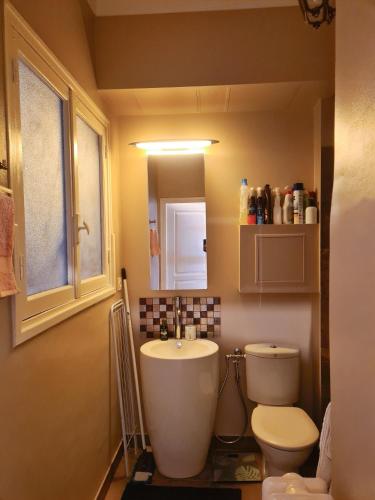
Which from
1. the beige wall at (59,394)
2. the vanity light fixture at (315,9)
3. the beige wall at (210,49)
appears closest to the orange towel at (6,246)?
the beige wall at (59,394)

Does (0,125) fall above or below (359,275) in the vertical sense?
above

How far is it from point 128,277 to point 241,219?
2.88 ft

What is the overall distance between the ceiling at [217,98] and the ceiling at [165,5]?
41 cm

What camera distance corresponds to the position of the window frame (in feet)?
3.66

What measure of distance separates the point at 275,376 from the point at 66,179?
1683 mm

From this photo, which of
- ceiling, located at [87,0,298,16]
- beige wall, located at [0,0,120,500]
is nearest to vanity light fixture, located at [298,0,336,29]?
ceiling, located at [87,0,298,16]

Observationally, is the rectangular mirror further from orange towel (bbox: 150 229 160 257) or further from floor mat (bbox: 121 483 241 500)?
floor mat (bbox: 121 483 241 500)

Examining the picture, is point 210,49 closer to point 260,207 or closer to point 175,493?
point 260,207

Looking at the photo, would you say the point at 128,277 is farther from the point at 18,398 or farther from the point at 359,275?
the point at 359,275

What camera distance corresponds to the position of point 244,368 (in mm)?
2422

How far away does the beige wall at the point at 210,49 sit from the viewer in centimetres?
192

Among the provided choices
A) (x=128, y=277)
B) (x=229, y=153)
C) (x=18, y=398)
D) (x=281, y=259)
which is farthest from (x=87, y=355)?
(x=229, y=153)

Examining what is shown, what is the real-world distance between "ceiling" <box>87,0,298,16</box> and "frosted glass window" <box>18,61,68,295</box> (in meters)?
0.77

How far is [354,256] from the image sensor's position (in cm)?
83
